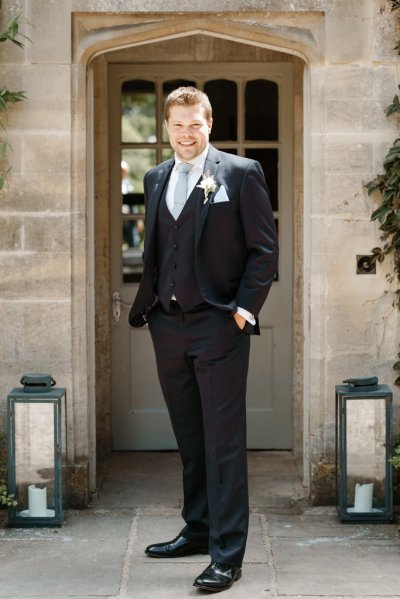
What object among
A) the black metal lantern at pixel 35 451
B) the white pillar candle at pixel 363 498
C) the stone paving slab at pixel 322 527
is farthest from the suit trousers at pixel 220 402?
the white pillar candle at pixel 363 498

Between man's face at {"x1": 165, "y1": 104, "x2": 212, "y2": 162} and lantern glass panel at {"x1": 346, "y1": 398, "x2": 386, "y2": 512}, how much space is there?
1726 mm

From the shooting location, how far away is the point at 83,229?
570 centimetres

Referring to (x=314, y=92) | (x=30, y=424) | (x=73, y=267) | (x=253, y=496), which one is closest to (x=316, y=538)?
(x=253, y=496)

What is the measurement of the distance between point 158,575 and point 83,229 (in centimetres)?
196

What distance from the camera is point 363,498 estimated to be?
5500mm

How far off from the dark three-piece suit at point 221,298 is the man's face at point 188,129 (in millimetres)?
91

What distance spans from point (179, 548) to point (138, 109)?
334 cm

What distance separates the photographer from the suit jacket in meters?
4.36

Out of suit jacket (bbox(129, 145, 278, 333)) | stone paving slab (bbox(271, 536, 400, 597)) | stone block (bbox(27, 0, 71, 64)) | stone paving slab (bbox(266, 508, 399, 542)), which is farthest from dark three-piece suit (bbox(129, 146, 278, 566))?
stone block (bbox(27, 0, 71, 64))

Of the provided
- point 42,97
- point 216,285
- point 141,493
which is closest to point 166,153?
point 42,97

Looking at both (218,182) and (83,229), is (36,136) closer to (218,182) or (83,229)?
(83,229)

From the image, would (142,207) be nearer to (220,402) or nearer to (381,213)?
(381,213)

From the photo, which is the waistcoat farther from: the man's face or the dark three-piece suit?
the man's face

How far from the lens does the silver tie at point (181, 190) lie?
14.8ft
